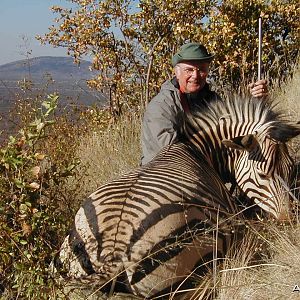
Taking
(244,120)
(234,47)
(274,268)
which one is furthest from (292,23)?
(274,268)

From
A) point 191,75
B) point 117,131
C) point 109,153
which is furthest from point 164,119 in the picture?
point 117,131

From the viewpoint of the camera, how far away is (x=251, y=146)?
172 inches

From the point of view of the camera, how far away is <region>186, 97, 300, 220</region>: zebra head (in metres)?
4.25

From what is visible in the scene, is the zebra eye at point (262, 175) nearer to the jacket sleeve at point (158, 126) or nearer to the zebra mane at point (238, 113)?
the zebra mane at point (238, 113)

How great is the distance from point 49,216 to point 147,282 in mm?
753

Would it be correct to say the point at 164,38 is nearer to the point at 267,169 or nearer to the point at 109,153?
the point at 109,153

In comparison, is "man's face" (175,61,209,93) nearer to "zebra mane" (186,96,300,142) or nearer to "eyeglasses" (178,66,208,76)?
"eyeglasses" (178,66,208,76)

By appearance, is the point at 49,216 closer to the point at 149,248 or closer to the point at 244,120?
the point at 149,248

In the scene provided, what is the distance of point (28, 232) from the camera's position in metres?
3.31

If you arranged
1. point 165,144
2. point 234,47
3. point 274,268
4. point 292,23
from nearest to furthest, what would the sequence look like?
point 274,268
point 165,144
point 234,47
point 292,23

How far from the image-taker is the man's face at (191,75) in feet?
17.6

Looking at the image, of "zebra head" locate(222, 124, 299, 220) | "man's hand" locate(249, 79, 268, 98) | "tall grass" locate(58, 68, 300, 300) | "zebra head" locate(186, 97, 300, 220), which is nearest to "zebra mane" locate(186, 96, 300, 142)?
"zebra head" locate(186, 97, 300, 220)

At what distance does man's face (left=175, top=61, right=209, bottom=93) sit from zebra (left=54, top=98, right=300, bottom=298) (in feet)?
3.76

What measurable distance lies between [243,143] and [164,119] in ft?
3.06
